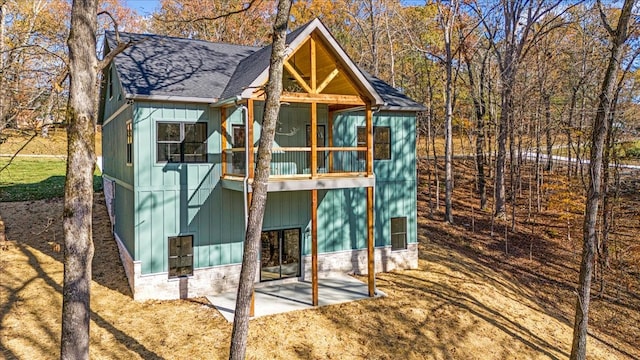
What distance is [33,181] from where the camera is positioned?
21.4m

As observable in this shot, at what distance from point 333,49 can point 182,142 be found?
472 cm

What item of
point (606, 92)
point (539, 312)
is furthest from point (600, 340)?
point (606, 92)

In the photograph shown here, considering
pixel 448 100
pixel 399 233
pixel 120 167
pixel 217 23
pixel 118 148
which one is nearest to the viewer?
pixel 120 167

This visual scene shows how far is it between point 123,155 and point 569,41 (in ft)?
86.2

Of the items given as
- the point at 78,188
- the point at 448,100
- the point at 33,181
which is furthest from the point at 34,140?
the point at 448,100

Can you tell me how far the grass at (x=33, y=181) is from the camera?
717 inches

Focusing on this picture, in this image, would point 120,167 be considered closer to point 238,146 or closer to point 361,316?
point 238,146

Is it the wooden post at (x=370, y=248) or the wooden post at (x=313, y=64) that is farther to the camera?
the wooden post at (x=370, y=248)

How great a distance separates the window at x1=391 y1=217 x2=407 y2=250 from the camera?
13961mm

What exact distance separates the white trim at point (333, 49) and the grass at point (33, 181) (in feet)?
43.5

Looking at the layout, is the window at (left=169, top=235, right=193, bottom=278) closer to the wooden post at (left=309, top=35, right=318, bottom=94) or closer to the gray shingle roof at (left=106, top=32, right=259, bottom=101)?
the gray shingle roof at (left=106, top=32, right=259, bottom=101)

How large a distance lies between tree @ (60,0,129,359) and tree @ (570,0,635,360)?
10.1 metres

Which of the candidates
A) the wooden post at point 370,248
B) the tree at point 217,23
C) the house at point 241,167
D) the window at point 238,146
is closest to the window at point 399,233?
the house at point 241,167

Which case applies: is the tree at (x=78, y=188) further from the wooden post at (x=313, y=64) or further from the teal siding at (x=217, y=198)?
the wooden post at (x=313, y=64)
